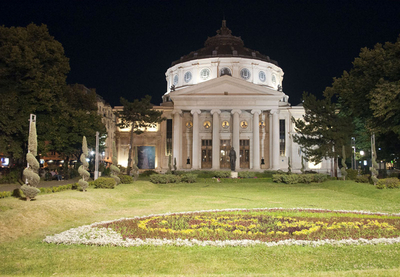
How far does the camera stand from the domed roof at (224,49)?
255 feet

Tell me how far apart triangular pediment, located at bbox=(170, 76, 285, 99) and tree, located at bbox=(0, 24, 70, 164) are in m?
27.1

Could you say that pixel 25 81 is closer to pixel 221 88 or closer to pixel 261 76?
pixel 221 88

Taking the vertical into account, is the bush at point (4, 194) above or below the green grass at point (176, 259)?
above

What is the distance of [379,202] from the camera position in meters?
21.6

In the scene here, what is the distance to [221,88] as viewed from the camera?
201ft

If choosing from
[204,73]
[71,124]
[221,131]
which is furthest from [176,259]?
[204,73]

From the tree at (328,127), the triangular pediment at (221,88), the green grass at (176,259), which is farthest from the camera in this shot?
the triangular pediment at (221,88)

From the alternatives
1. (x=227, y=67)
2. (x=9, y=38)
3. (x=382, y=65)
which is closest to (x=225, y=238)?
(x=382, y=65)

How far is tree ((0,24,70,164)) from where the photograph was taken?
31.6 metres

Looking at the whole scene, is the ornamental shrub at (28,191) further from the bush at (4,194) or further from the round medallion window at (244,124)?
the round medallion window at (244,124)

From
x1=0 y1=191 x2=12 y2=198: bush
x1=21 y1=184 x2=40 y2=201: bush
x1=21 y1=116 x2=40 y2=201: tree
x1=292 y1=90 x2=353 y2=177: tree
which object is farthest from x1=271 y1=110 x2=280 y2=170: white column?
x1=21 y1=184 x2=40 y2=201: bush

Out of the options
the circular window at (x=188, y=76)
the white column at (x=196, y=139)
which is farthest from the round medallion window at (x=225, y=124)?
the circular window at (x=188, y=76)

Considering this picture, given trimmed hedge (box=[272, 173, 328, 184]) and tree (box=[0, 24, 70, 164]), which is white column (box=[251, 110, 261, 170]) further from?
tree (box=[0, 24, 70, 164])

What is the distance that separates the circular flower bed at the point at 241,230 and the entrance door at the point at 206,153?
1817 inches
